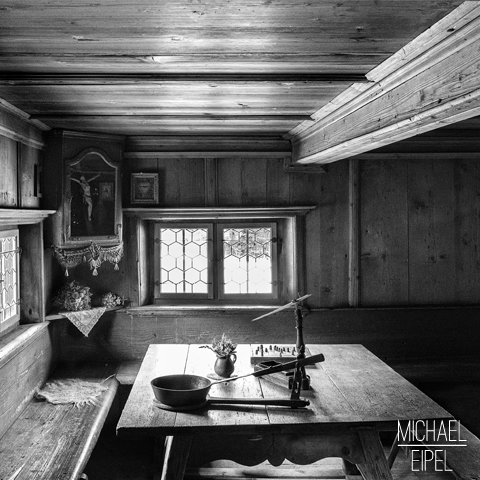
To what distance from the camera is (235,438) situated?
3.25 meters

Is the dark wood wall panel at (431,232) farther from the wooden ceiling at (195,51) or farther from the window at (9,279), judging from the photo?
the window at (9,279)

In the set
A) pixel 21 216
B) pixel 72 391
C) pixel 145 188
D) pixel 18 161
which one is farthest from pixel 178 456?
pixel 145 188

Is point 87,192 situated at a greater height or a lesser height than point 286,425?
greater

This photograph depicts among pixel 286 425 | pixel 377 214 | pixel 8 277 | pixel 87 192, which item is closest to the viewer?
pixel 286 425

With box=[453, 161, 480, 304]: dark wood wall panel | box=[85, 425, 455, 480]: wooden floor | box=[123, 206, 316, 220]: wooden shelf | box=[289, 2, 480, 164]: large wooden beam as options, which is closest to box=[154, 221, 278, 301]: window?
box=[123, 206, 316, 220]: wooden shelf

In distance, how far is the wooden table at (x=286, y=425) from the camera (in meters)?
3.12

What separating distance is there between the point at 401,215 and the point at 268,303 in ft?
5.38

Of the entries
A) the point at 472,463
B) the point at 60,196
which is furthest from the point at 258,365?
the point at 60,196

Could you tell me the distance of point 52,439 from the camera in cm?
392

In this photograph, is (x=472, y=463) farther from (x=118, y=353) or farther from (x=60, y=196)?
(x=60, y=196)

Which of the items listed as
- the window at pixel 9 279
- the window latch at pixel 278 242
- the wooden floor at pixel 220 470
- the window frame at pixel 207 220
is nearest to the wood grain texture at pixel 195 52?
the window at pixel 9 279

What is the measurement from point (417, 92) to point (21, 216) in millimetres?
3055

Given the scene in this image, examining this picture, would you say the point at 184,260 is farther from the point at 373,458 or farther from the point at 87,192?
the point at 373,458

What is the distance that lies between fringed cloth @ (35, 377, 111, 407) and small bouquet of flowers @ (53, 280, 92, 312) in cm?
70
